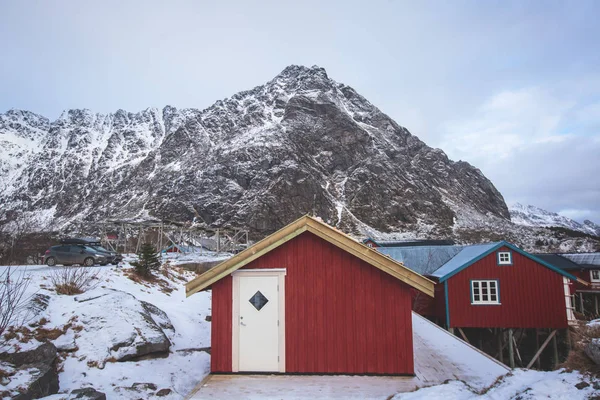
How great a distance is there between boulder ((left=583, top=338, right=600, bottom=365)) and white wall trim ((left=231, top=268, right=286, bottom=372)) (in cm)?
556

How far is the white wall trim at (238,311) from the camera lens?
27.1 ft

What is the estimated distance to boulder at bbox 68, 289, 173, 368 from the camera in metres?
8.64

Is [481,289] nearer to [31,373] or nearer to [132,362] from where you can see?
[132,362]

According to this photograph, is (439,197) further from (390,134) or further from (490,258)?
(490,258)

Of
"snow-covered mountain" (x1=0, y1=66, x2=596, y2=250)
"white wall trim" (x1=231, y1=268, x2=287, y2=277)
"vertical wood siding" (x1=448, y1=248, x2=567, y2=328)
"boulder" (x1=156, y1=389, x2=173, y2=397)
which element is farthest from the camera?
"snow-covered mountain" (x1=0, y1=66, x2=596, y2=250)

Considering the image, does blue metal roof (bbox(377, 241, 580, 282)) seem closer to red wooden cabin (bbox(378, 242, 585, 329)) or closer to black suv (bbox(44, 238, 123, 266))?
red wooden cabin (bbox(378, 242, 585, 329))

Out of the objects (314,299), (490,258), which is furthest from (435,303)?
(314,299)

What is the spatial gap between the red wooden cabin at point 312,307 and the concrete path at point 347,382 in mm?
287

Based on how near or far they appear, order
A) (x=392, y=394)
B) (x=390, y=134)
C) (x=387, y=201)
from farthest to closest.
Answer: (x=390, y=134), (x=387, y=201), (x=392, y=394)

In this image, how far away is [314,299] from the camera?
835 cm

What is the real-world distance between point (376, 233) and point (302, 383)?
89.9m

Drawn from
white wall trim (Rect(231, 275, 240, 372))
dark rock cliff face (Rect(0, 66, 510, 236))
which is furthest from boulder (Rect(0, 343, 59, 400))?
dark rock cliff face (Rect(0, 66, 510, 236))

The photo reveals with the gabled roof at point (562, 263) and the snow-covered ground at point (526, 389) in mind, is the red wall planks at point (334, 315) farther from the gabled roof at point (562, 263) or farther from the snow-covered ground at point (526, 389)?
the gabled roof at point (562, 263)

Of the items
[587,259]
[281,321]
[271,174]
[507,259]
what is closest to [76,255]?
[281,321]
